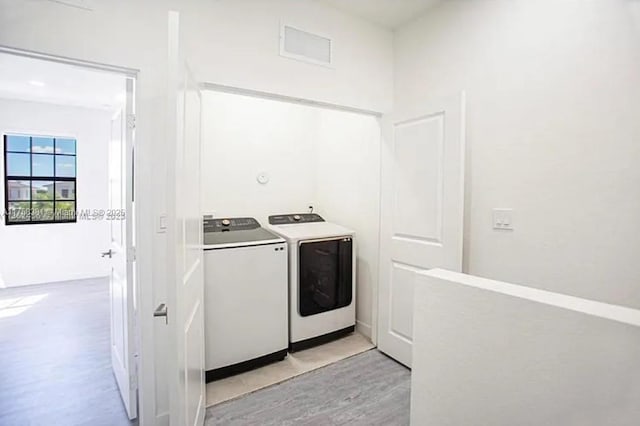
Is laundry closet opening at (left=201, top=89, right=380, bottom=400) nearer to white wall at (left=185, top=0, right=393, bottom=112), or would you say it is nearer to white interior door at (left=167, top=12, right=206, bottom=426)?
white wall at (left=185, top=0, right=393, bottom=112)

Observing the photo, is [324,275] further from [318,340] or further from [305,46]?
[305,46]

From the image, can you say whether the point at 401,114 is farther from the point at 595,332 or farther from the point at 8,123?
the point at 8,123

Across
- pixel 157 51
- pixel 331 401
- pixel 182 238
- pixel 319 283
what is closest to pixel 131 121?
pixel 157 51

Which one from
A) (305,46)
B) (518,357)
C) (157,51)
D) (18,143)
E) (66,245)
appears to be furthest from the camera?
(66,245)

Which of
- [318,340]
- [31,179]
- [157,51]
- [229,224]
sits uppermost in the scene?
[157,51]

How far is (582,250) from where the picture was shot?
1732 millimetres

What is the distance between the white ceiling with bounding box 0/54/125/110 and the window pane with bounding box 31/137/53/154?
1.99 ft

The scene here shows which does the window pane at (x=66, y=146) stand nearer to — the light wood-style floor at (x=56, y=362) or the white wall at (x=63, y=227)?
the white wall at (x=63, y=227)

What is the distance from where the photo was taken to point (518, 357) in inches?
41.2

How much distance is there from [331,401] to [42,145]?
19.0ft

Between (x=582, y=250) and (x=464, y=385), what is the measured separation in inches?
43.4

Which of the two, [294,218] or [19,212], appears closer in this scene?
[294,218]

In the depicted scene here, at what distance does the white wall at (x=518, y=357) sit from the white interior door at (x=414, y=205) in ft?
3.30

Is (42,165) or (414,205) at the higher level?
(42,165)
